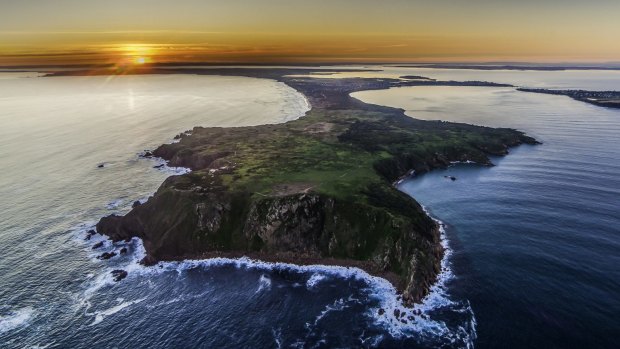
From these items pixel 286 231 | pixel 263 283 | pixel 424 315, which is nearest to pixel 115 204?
pixel 286 231

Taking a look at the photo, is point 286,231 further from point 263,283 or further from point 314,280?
point 263,283

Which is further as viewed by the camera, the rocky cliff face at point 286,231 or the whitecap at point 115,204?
the whitecap at point 115,204

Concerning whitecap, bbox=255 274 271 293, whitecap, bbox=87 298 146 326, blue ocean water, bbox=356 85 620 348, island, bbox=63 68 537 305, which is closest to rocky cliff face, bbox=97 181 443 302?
island, bbox=63 68 537 305

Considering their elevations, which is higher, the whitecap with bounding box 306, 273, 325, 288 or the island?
the island

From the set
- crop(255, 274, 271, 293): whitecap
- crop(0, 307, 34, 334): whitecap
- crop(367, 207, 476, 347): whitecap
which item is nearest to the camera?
crop(367, 207, 476, 347): whitecap

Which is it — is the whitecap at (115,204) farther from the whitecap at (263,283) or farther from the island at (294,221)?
the whitecap at (263,283)

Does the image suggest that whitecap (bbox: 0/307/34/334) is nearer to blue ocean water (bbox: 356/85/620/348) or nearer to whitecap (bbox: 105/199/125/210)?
whitecap (bbox: 105/199/125/210)

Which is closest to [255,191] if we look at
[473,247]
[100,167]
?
[473,247]

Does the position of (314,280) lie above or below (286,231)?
below

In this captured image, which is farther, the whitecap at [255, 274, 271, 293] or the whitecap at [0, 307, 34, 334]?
the whitecap at [255, 274, 271, 293]

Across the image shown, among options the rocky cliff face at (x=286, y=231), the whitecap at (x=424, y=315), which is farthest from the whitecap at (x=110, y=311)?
the whitecap at (x=424, y=315)

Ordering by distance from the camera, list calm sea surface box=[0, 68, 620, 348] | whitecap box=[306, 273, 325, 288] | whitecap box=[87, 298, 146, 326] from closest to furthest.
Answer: calm sea surface box=[0, 68, 620, 348]
whitecap box=[87, 298, 146, 326]
whitecap box=[306, 273, 325, 288]
